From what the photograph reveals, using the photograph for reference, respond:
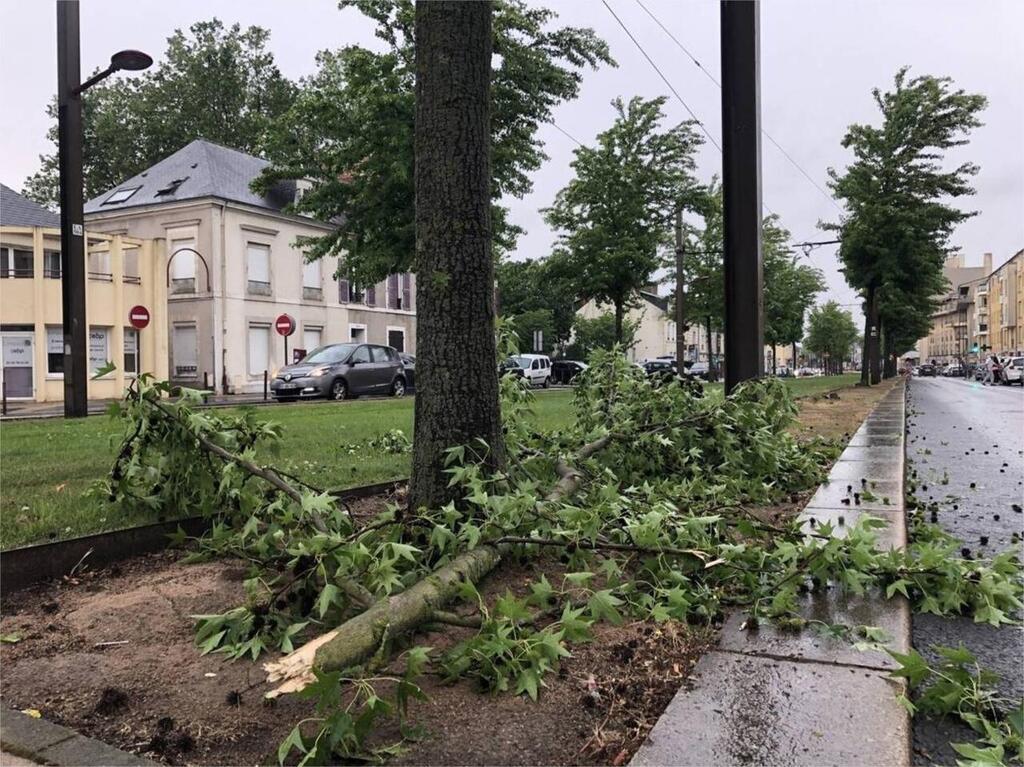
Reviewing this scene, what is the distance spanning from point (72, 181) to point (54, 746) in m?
12.2

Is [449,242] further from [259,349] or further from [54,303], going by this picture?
[259,349]

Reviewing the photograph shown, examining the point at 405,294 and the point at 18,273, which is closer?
the point at 18,273

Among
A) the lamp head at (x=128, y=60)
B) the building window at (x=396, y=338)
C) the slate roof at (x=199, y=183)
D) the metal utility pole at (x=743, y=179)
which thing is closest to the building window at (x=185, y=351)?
the slate roof at (x=199, y=183)

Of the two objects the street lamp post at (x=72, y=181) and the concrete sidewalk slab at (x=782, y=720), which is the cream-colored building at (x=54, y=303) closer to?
the street lamp post at (x=72, y=181)

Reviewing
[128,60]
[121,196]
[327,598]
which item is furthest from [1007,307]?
[327,598]

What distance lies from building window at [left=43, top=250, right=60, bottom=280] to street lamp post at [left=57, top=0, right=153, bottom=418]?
14.4 m

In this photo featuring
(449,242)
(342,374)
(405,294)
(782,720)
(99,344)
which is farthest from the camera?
(405,294)

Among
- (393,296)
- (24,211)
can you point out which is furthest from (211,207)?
(393,296)

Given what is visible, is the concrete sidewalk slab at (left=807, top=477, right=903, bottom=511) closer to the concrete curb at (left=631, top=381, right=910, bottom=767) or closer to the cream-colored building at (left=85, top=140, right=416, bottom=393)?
the concrete curb at (left=631, top=381, right=910, bottom=767)

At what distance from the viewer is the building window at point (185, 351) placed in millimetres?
30125

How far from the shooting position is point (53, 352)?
24125mm

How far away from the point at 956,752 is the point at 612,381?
414 cm

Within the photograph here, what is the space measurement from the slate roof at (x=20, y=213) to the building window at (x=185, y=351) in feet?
19.7

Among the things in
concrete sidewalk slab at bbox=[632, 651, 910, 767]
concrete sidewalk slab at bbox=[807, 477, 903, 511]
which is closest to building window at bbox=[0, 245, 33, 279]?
concrete sidewalk slab at bbox=[807, 477, 903, 511]
